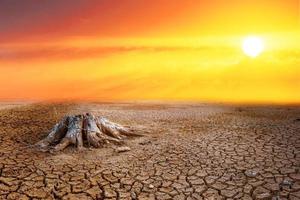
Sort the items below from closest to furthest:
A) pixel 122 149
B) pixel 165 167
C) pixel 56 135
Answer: pixel 165 167 → pixel 122 149 → pixel 56 135

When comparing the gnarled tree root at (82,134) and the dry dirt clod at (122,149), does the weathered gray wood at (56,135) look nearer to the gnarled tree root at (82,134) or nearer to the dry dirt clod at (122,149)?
the gnarled tree root at (82,134)

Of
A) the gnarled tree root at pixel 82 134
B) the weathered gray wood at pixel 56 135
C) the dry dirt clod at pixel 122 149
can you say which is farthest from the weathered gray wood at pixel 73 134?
the dry dirt clod at pixel 122 149

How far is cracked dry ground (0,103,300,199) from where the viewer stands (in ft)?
15.5

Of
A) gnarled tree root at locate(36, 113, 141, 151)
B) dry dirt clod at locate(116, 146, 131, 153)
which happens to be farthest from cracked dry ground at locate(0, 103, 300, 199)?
gnarled tree root at locate(36, 113, 141, 151)

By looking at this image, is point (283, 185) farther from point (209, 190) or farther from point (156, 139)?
point (156, 139)

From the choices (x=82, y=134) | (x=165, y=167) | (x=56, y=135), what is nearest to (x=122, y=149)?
(x=82, y=134)

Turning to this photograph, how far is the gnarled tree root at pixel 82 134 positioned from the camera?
6.87 meters

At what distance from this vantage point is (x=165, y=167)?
5.72 metres

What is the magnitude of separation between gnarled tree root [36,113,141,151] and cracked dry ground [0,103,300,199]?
262 millimetres

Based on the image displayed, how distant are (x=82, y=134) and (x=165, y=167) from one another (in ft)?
Result: 8.05

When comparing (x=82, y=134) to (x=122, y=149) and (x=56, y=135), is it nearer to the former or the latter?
(x=56, y=135)

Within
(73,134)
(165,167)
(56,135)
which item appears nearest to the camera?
(165,167)

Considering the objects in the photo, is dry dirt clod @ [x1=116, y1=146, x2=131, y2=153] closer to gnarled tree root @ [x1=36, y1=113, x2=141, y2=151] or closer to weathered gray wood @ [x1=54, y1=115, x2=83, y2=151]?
gnarled tree root @ [x1=36, y1=113, x2=141, y2=151]

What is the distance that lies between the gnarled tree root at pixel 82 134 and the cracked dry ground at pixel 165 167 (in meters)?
0.26
